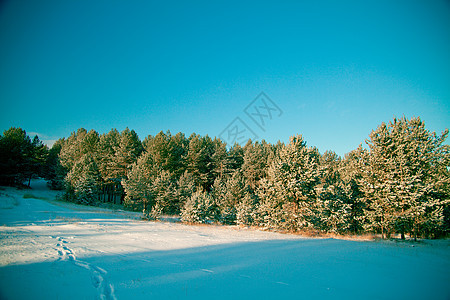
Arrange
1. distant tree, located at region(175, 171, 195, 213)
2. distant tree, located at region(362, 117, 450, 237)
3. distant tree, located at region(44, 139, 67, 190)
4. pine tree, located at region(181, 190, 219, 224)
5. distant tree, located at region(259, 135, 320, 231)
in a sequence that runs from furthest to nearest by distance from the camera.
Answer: distant tree, located at region(44, 139, 67, 190) < distant tree, located at region(175, 171, 195, 213) < pine tree, located at region(181, 190, 219, 224) < distant tree, located at region(259, 135, 320, 231) < distant tree, located at region(362, 117, 450, 237)

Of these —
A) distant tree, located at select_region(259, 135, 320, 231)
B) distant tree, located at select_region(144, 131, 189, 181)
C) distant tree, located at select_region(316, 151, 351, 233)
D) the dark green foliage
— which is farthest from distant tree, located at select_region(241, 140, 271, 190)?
the dark green foliage

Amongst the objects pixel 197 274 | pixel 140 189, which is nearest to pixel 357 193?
pixel 197 274

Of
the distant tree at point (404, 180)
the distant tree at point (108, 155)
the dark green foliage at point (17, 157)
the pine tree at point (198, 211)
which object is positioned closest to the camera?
the distant tree at point (404, 180)

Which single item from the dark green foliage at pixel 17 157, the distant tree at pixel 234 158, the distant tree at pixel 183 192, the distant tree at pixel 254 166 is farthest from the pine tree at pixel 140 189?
the dark green foliage at pixel 17 157

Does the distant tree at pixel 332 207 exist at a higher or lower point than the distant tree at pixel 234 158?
lower

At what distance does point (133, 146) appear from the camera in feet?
141

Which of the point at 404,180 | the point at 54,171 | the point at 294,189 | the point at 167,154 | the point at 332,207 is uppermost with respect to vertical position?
the point at 167,154

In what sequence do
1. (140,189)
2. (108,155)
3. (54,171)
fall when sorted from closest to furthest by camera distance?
(140,189) → (108,155) → (54,171)

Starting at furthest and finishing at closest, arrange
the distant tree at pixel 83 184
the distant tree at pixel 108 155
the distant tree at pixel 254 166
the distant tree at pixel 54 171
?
1. the distant tree at pixel 54 171
2. the distant tree at pixel 108 155
3. the distant tree at pixel 254 166
4. the distant tree at pixel 83 184

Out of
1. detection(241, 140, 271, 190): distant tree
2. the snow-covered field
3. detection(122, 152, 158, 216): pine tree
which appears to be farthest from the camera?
detection(241, 140, 271, 190): distant tree

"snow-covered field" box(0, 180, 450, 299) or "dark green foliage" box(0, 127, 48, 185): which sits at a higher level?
"dark green foliage" box(0, 127, 48, 185)

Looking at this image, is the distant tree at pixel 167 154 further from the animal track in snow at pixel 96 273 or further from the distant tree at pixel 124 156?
the animal track in snow at pixel 96 273

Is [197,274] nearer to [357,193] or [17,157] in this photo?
[357,193]

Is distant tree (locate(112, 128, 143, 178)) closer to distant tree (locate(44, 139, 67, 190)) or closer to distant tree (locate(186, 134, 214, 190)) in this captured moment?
distant tree (locate(186, 134, 214, 190))
